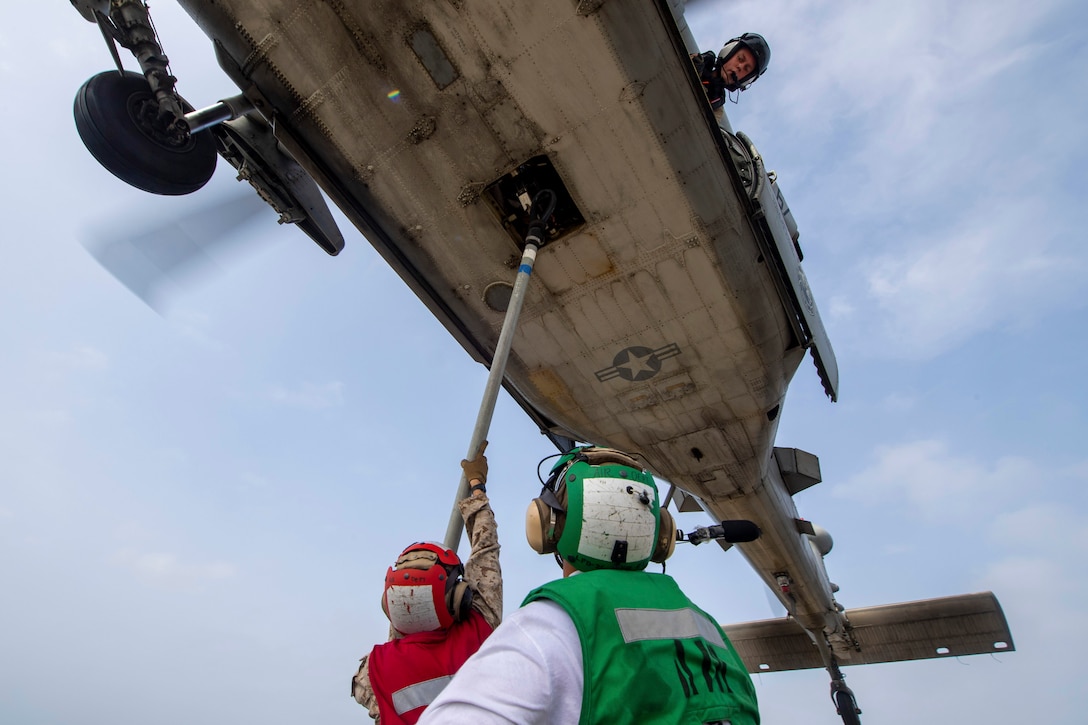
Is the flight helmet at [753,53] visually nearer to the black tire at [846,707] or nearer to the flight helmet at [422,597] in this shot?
the flight helmet at [422,597]

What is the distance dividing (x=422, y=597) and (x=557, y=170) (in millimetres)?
3810

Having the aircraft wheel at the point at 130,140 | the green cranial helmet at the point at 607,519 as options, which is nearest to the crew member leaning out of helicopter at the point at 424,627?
the green cranial helmet at the point at 607,519

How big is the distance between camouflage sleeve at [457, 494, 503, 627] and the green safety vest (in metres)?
1.18

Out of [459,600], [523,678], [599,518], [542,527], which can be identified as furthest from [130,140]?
[523,678]

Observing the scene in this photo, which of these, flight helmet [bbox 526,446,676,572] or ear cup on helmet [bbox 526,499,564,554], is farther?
ear cup on helmet [bbox 526,499,564,554]

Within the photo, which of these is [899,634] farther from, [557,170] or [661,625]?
[661,625]

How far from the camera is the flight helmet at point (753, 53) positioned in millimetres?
6734

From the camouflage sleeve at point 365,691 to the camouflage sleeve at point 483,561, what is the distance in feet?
1.80

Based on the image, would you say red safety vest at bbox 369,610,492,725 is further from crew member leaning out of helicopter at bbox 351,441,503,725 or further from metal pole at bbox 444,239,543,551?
metal pole at bbox 444,239,543,551

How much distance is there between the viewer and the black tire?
34.4 ft

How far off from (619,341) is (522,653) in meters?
5.36

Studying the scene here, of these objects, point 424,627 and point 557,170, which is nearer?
point 424,627

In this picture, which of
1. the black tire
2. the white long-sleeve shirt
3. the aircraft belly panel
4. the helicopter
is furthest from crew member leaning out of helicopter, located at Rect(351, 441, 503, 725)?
the black tire

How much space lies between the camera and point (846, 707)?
35.0 ft
